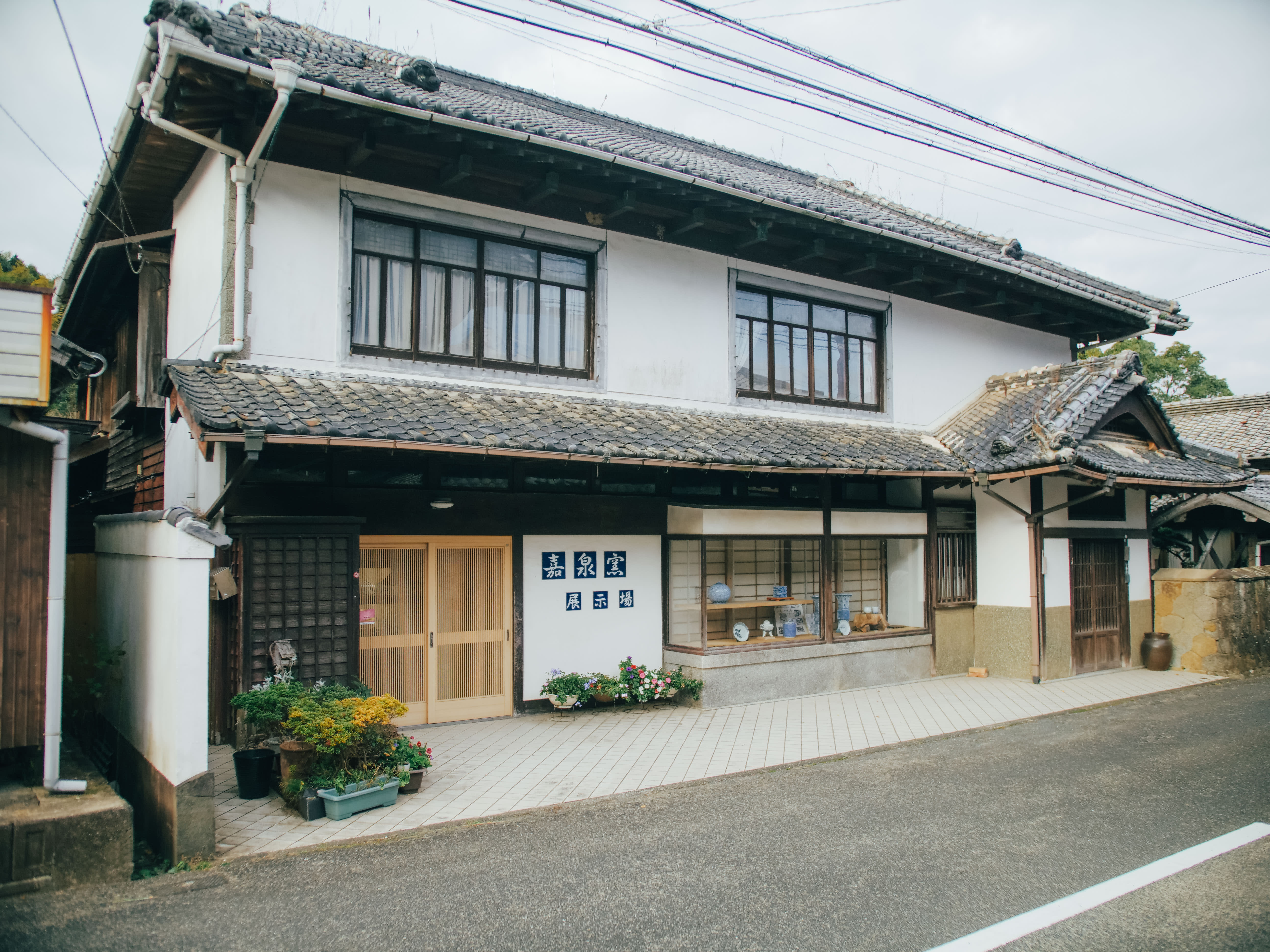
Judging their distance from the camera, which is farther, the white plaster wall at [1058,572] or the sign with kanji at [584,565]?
the white plaster wall at [1058,572]

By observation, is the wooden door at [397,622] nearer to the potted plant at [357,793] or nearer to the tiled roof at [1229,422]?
the potted plant at [357,793]

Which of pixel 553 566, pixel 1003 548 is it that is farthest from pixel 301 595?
pixel 1003 548

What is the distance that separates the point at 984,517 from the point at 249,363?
11179 millimetres

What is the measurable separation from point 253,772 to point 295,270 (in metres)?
5.02

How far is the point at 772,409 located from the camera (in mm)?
12023

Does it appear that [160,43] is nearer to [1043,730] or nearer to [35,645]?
[35,645]

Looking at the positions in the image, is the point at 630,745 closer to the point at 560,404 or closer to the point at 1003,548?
the point at 560,404

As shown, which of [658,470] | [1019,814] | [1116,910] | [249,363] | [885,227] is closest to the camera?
[1116,910]

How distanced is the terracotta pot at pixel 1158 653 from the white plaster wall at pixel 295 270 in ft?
45.5

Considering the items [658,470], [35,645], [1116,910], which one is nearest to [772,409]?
[658,470]

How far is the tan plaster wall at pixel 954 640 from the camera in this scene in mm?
12859

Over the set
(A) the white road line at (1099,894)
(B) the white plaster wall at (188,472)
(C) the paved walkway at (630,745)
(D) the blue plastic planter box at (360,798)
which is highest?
(B) the white plaster wall at (188,472)

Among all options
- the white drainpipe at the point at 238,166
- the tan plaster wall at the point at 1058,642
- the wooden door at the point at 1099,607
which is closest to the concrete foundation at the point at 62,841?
the white drainpipe at the point at 238,166

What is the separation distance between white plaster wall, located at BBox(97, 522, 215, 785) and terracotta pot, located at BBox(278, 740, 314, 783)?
1.03m
